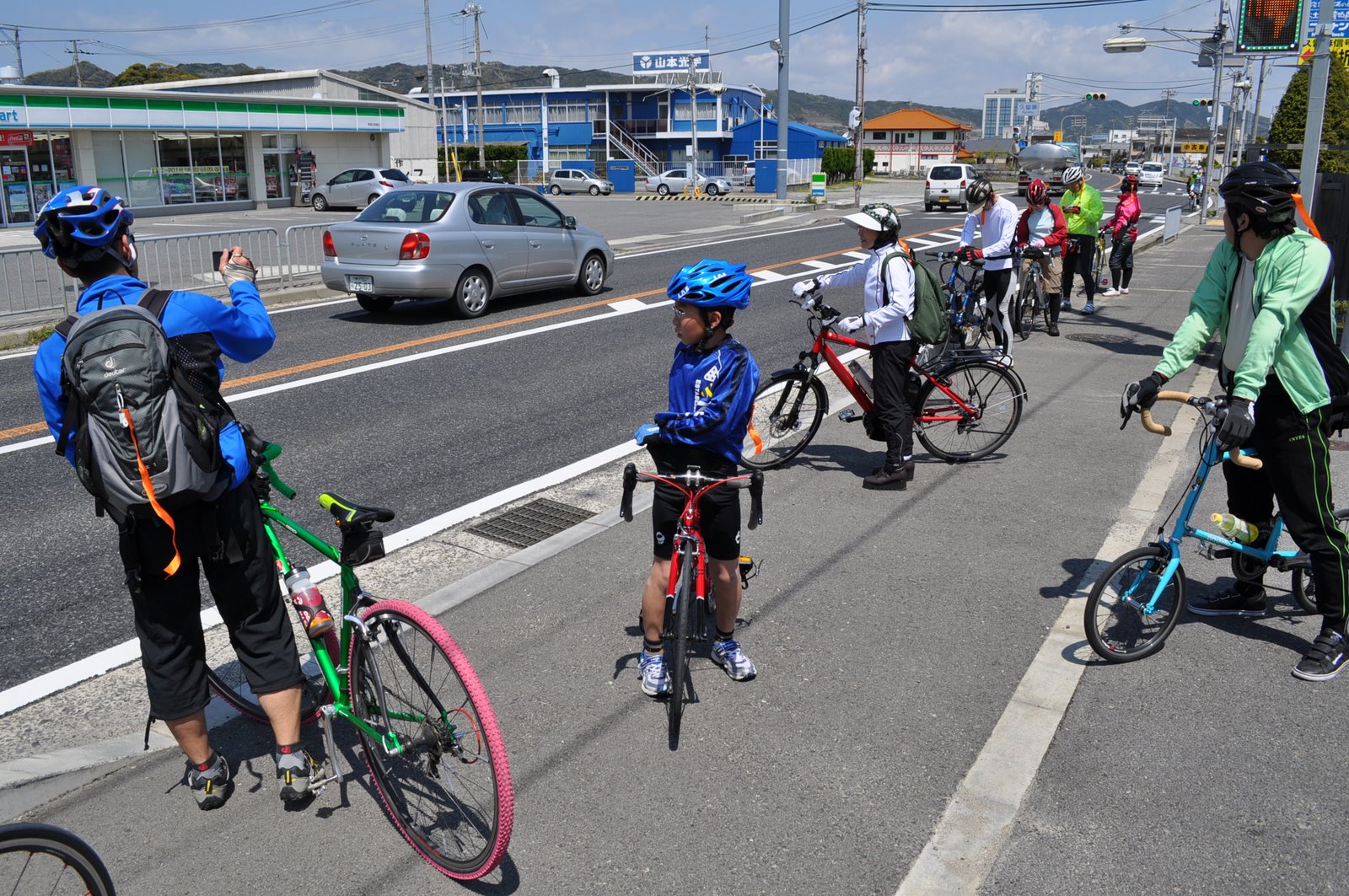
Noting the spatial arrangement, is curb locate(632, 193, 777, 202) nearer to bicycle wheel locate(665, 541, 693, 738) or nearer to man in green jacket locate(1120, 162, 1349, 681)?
man in green jacket locate(1120, 162, 1349, 681)

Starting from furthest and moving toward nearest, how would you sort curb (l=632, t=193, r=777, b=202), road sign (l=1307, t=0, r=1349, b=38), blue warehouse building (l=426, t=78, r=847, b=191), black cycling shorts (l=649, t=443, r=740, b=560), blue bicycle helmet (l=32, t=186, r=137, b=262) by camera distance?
blue warehouse building (l=426, t=78, r=847, b=191)
curb (l=632, t=193, r=777, b=202)
road sign (l=1307, t=0, r=1349, b=38)
black cycling shorts (l=649, t=443, r=740, b=560)
blue bicycle helmet (l=32, t=186, r=137, b=262)

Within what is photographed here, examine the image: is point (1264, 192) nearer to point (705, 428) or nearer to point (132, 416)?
point (705, 428)

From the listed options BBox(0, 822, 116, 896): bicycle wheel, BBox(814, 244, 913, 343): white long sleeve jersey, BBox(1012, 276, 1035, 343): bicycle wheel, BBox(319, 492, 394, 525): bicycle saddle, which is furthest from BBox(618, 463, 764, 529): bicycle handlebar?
BBox(1012, 276, 1035, 343): bicycle wheel

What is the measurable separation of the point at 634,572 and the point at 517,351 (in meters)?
6.35

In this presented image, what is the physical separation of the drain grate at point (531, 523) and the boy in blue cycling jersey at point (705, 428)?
185 centimetres

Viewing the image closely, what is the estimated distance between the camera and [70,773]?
12.0 ft

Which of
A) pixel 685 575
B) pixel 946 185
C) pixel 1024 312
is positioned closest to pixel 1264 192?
pixel 685 575

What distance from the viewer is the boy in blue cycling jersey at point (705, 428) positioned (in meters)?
3.97

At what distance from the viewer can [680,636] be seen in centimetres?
387

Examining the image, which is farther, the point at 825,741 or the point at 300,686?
the point at 825,741

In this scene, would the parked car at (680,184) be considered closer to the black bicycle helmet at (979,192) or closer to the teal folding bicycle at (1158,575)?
the black bicycle helmet at (979,192)

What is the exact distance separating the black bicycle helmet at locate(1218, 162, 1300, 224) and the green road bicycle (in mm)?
3436

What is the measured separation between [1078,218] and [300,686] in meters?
12.4

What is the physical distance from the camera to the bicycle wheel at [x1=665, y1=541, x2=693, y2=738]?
12.5 ft
